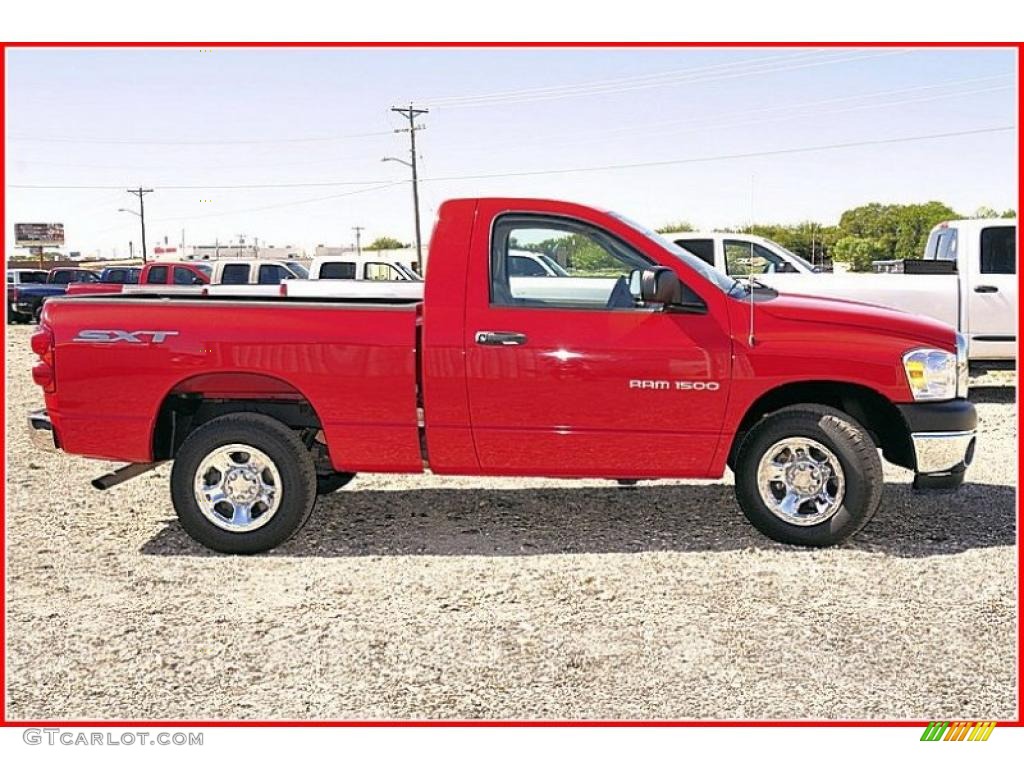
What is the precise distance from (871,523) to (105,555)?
15.4ft

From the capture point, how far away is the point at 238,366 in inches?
235

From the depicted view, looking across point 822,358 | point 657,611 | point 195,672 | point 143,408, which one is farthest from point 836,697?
point 143,408

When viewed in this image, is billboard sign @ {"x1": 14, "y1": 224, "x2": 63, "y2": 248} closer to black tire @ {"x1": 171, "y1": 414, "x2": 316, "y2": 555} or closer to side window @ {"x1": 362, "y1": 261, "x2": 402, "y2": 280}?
side window @ {"x1": 362, "y1": 261, "x2": 402, "y2": 280}

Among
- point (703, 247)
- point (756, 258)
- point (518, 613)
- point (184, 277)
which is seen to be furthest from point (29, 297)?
point (518, 613)

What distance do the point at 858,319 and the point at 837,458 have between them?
2.67 feet

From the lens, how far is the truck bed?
5.92 meters

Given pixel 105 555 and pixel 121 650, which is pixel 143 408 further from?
pixel 121 650

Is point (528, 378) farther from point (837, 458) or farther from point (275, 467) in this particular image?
point (837, 458)

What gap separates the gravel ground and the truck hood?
123 centimetres

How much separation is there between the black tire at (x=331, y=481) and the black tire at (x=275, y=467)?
47.9 inches

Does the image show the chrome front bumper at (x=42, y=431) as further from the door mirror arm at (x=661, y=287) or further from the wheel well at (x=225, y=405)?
the door mirror arm at (x=661, y=287)

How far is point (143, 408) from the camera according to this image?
A: 608 cm

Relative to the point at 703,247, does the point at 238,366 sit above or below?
below

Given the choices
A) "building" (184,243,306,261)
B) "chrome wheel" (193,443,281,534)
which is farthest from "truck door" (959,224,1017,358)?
"building" (184,243,306,261)
